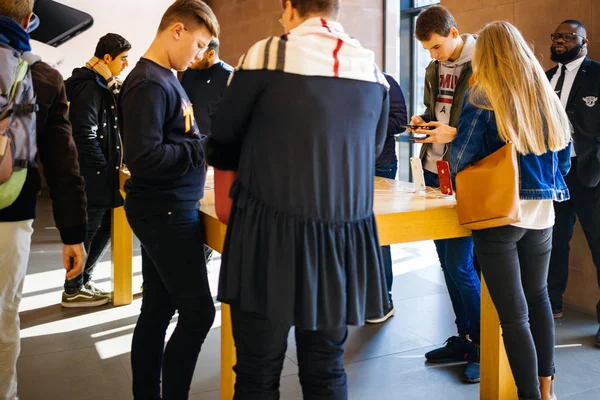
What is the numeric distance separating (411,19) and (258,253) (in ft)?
17.5

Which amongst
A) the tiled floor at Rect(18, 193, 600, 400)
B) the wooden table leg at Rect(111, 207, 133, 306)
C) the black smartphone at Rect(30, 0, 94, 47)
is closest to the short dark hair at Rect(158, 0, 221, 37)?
the tiled floor at Rect(18, 193, 600, 400)

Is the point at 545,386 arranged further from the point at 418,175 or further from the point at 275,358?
the point at 275,358

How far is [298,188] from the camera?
1561mm

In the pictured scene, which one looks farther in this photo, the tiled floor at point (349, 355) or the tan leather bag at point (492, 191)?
the tiled floor at point (349, 355)

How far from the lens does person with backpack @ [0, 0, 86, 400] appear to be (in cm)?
180

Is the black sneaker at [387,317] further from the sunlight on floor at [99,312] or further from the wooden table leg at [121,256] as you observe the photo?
the wooden table leg at [121,256]

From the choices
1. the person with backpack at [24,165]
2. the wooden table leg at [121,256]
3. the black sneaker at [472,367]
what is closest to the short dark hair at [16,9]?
the person with backpack at [24,165]

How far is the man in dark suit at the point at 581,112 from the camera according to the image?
343 centimetres

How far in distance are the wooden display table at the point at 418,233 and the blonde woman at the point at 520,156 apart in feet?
0.52

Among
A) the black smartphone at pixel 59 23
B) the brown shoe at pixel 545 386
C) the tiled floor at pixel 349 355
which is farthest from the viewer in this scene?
the black smartphone at pixel 59 23

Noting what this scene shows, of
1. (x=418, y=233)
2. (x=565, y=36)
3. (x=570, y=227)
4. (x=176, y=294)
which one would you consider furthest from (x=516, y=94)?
(x=570, y=227)

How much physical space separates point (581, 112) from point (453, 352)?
1.47 m

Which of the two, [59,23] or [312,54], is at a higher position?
[59,23]

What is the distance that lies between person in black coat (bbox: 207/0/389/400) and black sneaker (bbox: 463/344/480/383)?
132cm
